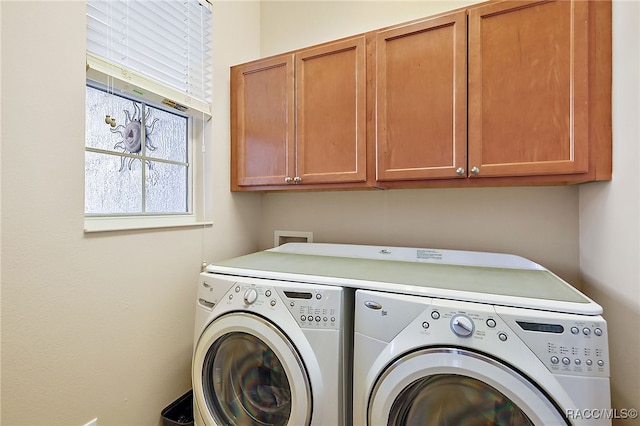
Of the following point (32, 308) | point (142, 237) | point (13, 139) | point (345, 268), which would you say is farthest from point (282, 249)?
point (13, 139)

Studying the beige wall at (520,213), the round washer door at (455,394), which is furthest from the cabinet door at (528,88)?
the round washer door at (455,394)

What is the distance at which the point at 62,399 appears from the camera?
1066 mm

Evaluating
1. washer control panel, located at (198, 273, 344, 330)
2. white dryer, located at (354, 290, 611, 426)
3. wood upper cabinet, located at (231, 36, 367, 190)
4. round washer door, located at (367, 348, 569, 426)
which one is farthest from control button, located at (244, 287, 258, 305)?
wood upper cabinet, located at (231, 36, 367, 190)

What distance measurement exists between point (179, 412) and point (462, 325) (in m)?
1.47

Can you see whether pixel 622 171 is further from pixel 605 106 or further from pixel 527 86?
pixel 527 86

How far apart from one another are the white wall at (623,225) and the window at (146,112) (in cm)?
183

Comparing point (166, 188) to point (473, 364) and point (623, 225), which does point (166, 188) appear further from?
point (623, 225)

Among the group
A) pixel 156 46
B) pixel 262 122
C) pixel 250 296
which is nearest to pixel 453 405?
pixel 250 296

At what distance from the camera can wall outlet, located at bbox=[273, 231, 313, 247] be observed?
2.04 metres

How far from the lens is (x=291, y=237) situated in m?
2.11

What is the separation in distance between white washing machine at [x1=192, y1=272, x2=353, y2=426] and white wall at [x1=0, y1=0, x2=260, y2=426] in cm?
31

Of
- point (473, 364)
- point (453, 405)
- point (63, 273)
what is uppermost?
point (63, 273)

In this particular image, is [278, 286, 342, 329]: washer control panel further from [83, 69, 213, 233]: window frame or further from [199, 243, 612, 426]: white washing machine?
[83, 69, 213, 233]: window frame

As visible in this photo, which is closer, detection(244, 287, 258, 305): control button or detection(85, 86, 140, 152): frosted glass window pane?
detection(244, 287, 258, 305): control button
